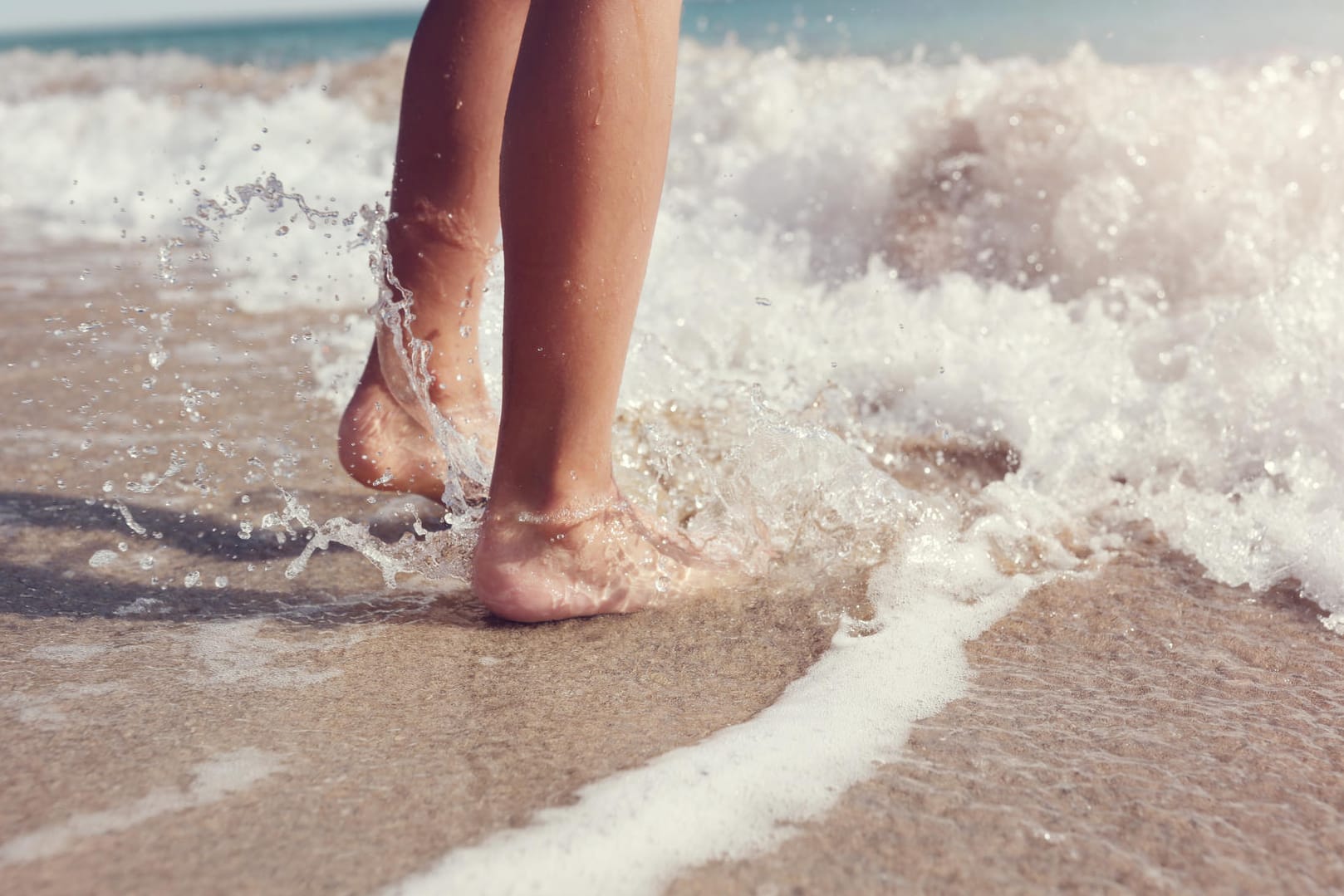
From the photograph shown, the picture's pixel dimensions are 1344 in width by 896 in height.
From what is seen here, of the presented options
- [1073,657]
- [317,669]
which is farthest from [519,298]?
[1073,657]

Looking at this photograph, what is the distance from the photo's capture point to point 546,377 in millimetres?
1252

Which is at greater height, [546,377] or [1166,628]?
[546,377]

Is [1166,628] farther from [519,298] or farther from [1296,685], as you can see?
[519,298]

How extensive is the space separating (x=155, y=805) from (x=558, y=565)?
54 centimetres

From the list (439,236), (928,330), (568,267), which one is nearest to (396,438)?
(439,236)

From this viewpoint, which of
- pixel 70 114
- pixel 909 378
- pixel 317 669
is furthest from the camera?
pixel 70 114

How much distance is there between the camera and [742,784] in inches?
38.2

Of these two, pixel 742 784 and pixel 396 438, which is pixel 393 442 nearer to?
pixel 396 438

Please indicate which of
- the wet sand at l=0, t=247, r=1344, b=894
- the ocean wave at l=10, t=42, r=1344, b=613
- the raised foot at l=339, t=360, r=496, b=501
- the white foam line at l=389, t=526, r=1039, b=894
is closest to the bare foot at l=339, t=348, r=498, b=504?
the raised foot at l=339, t=360, r=496, b=501

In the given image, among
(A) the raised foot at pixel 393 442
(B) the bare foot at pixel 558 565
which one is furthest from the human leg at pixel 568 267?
(A) the raised foot at pixel 393 442

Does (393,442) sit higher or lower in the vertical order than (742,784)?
higher

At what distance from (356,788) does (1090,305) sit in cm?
233

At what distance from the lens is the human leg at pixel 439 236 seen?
5.02ft

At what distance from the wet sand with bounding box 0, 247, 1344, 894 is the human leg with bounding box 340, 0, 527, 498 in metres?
0.16
